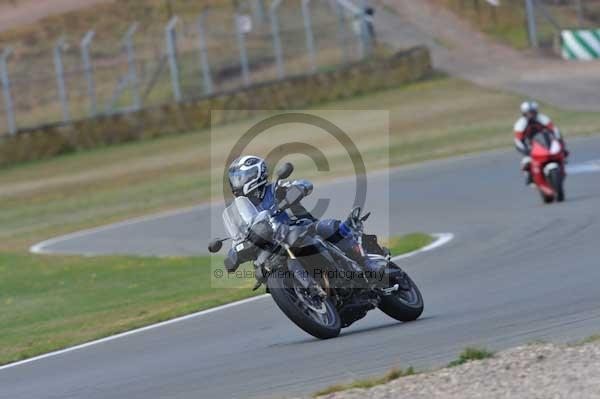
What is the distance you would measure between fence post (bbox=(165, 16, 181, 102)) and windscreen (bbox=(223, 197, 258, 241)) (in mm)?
Answer: 27061

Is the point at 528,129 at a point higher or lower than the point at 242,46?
higher

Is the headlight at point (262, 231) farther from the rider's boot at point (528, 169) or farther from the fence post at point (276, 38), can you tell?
the fence post at point (276, 38)

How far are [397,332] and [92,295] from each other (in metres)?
7.06

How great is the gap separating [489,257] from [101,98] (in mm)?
25698

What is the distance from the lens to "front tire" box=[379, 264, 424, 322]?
403 inches

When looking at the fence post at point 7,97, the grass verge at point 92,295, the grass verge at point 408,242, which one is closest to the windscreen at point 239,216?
the grass verge at point 92,295

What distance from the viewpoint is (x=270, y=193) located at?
32.6ft

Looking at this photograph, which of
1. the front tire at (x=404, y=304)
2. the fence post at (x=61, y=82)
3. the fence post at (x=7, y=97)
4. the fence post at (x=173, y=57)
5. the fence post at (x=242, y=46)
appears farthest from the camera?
the fence post at (x=242, y=46)

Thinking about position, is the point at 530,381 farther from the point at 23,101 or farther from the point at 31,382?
the point at 23,101

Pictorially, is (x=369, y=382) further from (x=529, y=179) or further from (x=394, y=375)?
(x=529, y=179)

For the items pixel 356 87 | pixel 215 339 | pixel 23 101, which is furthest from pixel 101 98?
pixel 215 339

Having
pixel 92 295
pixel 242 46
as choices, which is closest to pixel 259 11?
pixel 242 46

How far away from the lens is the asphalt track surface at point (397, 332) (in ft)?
28.4

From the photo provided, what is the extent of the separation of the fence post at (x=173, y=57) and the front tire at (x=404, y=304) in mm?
26960
